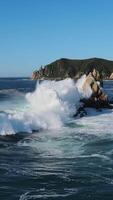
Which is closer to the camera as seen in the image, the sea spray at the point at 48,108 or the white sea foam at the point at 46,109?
the white sea foam at the point at 46,109

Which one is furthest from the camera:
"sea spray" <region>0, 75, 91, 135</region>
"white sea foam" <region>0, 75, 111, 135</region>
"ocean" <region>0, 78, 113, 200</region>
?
"sea spray" <region>0, 75, 91, 135</region>

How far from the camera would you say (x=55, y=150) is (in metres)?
23.8

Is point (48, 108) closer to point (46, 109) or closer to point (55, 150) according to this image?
point (46, 109)

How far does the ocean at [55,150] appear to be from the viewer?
54.5ft

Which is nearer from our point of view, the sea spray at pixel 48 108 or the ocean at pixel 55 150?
the ocean at pixel 55 150

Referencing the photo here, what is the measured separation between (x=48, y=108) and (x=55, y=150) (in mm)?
13985

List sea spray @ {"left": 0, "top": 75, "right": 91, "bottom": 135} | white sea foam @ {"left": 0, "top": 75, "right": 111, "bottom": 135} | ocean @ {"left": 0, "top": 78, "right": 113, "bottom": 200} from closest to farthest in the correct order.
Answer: ocean @ {"left": 0, "top": 78, "right": 113, "bottom": 200}, white sea foam @ {"left": 0, "top": 75, "right": 111, "bottom": 135}, sea spray @ {"left": 0, "top": 75, "right": 91, "bottom": 135}

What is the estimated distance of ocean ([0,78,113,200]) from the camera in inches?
654

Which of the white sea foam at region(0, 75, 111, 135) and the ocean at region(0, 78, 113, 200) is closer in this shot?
the ocean at region(0, 78, 113, 200)

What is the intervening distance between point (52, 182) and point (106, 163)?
148 inches

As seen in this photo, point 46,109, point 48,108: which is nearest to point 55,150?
point 46,109

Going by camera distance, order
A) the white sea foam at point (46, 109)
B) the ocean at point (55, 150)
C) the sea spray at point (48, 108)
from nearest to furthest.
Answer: the ocean at point (55, 150) → the white sea foam at point (46, 109) → the sea spray at point (48, 108)

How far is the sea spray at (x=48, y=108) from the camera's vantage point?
3194 centimetres

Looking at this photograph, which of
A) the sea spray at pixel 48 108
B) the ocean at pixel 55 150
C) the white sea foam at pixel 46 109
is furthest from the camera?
the sea spray at pixel 48 108
